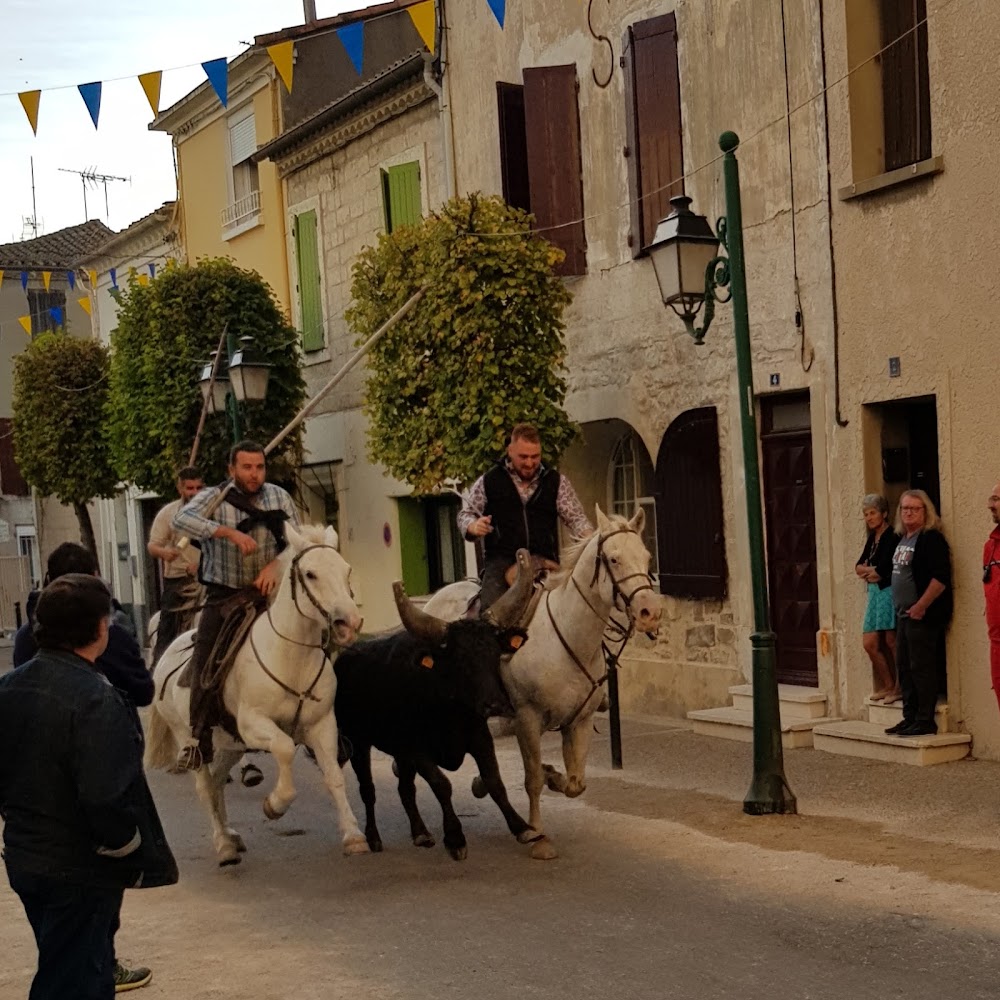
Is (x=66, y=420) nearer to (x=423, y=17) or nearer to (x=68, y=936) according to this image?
(x=423, y=17)

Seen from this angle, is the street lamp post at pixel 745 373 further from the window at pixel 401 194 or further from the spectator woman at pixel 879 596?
the window at pixel 401 194

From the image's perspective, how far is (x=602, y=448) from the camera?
54.9ft

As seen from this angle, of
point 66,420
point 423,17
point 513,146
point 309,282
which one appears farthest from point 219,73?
point 66,420

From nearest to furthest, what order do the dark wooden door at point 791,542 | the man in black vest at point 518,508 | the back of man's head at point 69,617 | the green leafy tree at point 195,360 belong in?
1. the back of man's head at point 69,617
2. the man in black vest at point 518,508
3. the dark wooden door at point 791,542
4. the green leafy tree at point 195,360

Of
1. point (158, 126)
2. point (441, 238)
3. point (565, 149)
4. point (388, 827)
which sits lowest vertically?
point (388, 827)

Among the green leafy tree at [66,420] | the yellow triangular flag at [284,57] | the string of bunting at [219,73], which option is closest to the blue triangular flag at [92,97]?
the string of bunting at [219,73]

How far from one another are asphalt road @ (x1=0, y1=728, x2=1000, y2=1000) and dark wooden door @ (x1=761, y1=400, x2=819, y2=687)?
416 cm

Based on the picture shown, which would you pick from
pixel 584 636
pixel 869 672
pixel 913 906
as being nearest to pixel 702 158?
pixel 869 672

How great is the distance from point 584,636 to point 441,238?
21.7ft

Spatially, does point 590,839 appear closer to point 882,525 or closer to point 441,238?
point 882,525

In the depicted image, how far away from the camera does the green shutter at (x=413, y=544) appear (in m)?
20.5

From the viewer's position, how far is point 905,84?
1222 cm

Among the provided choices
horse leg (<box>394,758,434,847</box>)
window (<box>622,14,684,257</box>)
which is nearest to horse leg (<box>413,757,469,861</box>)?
horse leg (<box>394,758,434,847</box>)

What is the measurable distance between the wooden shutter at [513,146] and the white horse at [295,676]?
8.87 meters
